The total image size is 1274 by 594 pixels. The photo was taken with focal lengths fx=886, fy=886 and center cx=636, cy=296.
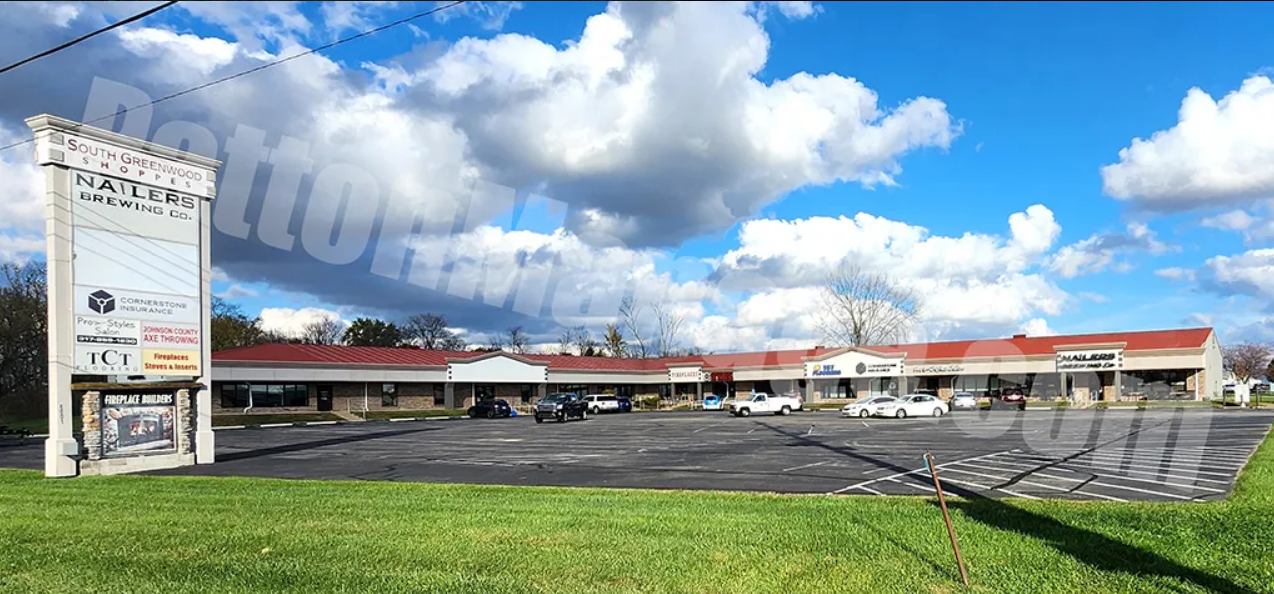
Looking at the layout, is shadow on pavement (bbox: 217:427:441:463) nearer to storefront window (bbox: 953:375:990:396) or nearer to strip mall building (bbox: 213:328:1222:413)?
strip mall building (bbox: 213:328:1222:413)

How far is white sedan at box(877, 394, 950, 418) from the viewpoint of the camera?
4650 cm

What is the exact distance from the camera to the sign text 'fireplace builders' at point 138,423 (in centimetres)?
2080

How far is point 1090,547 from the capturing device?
8391 mm

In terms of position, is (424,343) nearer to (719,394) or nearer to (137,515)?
(719,394)

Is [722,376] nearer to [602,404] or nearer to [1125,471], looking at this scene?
[602,404]

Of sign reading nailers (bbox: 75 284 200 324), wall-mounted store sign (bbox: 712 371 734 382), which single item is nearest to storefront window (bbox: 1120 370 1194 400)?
wall-mounted store sign (bbox: 712 371 734 382)

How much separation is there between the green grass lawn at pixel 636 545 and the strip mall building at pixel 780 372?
4529 cm

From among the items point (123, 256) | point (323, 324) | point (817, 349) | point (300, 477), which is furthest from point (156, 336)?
point (323, 324)

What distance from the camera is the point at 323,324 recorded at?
112312 millimetres

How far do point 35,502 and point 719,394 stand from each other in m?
70.6

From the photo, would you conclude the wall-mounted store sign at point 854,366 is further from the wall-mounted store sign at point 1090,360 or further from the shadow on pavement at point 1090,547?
the shadow on pavement at point 1090,547

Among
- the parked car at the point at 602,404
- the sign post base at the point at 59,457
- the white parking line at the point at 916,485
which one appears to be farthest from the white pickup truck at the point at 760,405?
the sign post base at the point at 59,457

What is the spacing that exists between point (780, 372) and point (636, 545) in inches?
2657

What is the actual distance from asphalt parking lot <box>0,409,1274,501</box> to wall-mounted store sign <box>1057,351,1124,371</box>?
1068 inches
